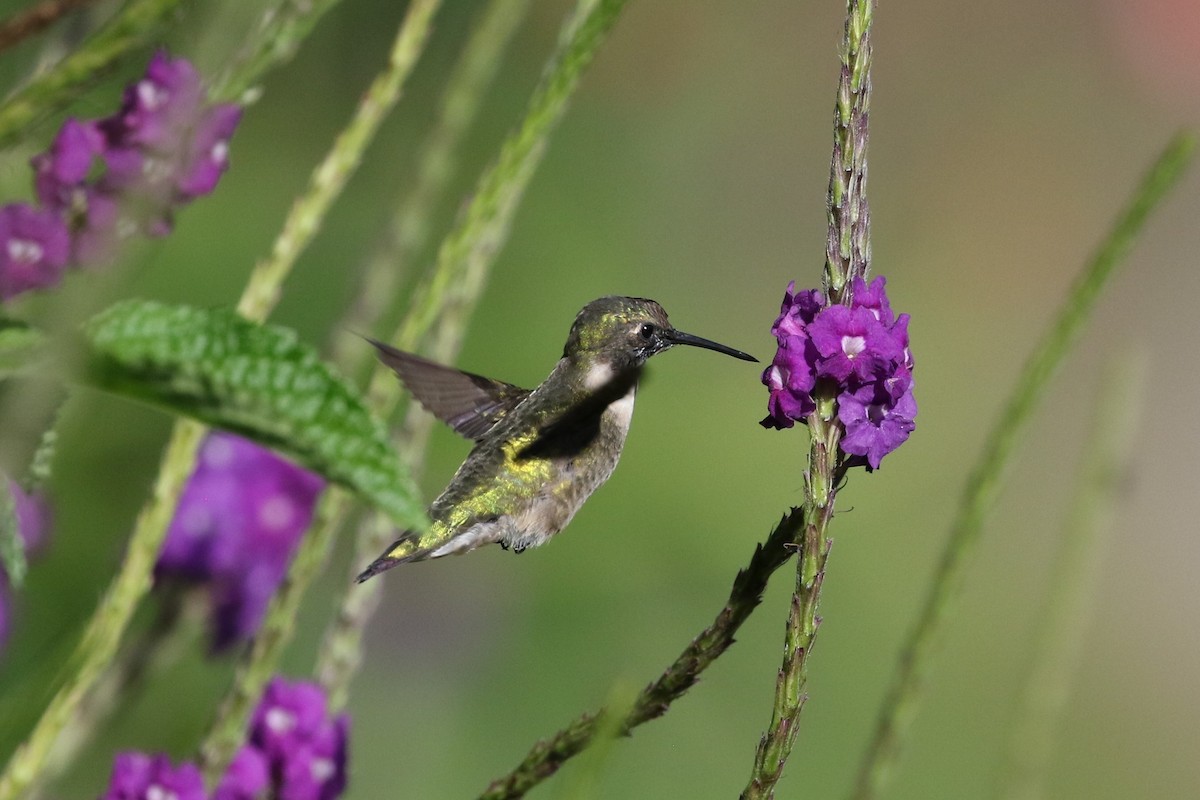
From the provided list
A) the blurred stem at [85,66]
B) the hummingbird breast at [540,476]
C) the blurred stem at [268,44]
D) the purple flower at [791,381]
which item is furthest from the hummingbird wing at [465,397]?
the blurred stem at [85,66]

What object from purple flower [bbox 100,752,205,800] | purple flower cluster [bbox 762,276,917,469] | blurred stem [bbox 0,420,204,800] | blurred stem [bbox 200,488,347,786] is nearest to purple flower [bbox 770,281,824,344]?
purple flower cluster [bbox 762,276,917,469]

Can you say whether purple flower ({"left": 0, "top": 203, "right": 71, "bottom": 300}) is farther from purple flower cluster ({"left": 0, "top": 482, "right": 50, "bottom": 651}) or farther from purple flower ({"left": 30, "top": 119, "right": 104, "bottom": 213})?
purple flower cluster ({"left": 0, "top": 482, "right": 50, "bottom": 651})

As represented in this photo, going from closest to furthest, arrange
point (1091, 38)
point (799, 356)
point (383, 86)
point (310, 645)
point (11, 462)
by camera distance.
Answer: point (11, 462)
point (799, 356)
point (383, 86)
point (310, 645)
point (1091, 38)

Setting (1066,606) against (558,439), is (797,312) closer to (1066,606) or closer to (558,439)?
(1066,606)

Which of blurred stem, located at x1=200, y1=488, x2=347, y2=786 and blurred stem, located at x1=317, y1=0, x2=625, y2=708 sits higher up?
blurred stem, located at x1=317, y1=0, x2=625, y2=708

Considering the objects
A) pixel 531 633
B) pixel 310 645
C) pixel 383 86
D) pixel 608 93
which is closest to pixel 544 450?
pixel 383 86

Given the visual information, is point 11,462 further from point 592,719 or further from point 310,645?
point 310,645

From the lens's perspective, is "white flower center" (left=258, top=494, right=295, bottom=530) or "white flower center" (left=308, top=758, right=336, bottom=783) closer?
"white flower center" (left=308, top=758, right=336, bottom=783)
